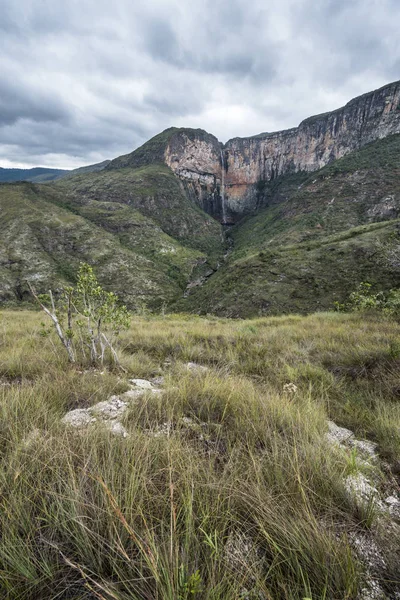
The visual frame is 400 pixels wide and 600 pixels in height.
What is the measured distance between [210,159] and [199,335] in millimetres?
178887

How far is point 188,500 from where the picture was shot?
1.23 metres

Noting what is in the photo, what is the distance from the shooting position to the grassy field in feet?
3.09

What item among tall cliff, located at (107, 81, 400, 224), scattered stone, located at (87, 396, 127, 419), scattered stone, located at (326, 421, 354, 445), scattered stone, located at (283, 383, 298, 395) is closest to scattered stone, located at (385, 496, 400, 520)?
scattered stone, located at (326, 421, 354, 445)

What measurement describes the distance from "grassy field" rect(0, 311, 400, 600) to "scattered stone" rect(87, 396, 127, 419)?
0.46 feet

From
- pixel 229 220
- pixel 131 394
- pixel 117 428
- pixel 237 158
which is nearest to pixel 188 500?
pixel 117 428

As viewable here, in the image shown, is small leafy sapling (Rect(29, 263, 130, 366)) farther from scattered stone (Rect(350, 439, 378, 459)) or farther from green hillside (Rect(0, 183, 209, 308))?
green hillside (Rect(0, 183, 209, 308))

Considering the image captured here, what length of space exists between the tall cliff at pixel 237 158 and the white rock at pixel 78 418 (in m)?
154

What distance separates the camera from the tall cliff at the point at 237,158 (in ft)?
427

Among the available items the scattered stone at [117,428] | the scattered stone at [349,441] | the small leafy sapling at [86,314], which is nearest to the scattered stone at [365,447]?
the scattered stone at [349,441]

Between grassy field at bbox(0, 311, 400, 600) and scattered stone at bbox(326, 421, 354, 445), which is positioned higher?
grassy field at bbox(0, 311, 400, 600)

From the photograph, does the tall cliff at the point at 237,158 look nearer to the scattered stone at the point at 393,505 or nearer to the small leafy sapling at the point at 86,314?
the small leafy sapling at the point at 86,314

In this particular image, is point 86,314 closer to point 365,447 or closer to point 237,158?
point 365,447

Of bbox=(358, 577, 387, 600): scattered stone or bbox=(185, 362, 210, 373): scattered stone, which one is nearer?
bbox=(358, 577, 387, 600): scattered stone

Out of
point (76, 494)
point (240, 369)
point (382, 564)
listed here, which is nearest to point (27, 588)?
point (76, 494)
